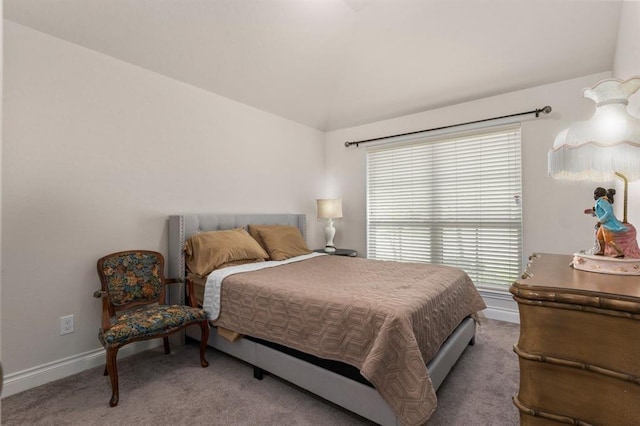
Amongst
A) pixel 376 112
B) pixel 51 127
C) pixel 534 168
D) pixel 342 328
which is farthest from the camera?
pixel 376 112

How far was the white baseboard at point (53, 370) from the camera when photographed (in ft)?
6.88

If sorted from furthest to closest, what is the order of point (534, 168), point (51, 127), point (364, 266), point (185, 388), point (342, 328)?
point (534, 168) < point (364, 266) < point (51, 127) < point (185, 388) < point (342, 328)

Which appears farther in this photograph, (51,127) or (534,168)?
(534,168)

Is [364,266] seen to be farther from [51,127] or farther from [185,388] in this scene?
Result: [51,127]

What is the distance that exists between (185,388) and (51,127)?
6.87 ft

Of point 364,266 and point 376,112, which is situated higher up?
point 376,112

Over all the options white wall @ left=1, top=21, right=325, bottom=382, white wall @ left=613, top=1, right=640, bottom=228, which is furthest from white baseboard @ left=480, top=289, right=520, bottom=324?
white wall @ left=1, top=21, right=325, bottom=382

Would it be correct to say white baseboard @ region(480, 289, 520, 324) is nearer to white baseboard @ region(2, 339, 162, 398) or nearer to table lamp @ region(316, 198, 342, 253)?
table lamp @ region(316, 198, 342, 253)

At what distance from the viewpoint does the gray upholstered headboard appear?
284cm

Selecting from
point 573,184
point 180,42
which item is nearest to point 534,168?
point 573,184

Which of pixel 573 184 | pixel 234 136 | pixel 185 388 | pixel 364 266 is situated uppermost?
pixel 234 136

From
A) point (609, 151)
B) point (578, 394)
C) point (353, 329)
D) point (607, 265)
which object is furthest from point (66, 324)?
point (609, 151)

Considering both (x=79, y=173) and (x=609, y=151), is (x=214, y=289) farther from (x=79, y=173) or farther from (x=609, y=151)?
(x=609, y=151)

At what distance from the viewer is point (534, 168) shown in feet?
10.7
